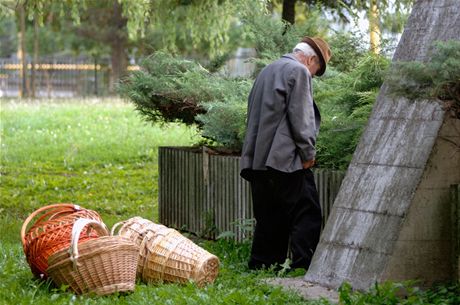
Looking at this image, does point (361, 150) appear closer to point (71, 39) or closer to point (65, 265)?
point (65, 265)

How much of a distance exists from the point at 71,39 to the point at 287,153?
37.2m

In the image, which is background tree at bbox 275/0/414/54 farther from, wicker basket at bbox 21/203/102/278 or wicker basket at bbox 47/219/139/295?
wicker basket at bbox 47/219/139/295

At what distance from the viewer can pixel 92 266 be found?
6957 millimetres

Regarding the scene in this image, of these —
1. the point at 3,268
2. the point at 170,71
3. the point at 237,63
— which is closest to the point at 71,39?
the point at 237,63

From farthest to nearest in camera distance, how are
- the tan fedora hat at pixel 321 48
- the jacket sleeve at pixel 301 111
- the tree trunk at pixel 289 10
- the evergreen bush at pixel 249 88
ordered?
the tree trunk at pixel 289 10
the evergreen bush at pixel 249 88
the tan fedora hat at pixel 321 48
the jacket sleeve at pixel 301 111

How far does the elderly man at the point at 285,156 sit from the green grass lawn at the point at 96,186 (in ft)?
1.15

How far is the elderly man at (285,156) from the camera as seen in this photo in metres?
7.79

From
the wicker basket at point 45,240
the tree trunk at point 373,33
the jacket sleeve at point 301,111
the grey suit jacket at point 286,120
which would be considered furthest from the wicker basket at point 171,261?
the tree trunk at point 373,33

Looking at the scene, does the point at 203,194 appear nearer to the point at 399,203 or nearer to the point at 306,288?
the point at 306,288

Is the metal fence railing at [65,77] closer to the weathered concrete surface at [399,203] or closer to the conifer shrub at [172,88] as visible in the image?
the conifer shrub at [172,88]

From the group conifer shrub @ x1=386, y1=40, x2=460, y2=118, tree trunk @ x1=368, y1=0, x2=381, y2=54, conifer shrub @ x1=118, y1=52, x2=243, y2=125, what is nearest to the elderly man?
tree trunk @ x1=368, y1=0, x2=381, y2=54

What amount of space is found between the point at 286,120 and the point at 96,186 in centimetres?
819

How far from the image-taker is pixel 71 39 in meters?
44.0

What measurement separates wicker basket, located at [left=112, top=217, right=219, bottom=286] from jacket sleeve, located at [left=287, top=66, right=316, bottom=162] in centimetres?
106
